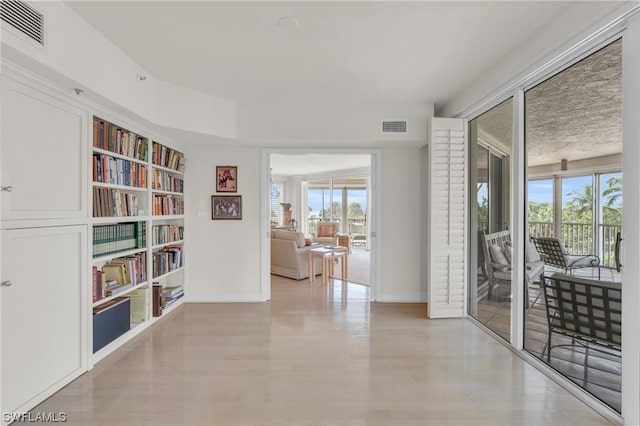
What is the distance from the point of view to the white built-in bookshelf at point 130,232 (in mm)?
2756

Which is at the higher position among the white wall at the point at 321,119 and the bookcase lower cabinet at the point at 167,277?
the white wall at the point at 321,119

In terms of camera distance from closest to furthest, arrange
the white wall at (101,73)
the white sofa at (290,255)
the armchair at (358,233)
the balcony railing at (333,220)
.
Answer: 1. the white wall at (101,73)
2. the white sofa at (290,255)
3. the armchair at (358,233)
4. the balcony railing at (333,220)

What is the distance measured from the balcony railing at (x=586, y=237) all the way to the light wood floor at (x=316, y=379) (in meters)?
0.98

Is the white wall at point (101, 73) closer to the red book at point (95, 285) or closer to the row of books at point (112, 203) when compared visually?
the row of books at point (112, 203)

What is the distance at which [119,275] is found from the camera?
10.1 ft

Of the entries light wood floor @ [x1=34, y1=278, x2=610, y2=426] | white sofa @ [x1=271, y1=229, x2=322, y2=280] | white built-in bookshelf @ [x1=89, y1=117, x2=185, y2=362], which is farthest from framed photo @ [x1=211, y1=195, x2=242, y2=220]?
white sofa @ [x1=271, y1=229, x2=322, y2=280]

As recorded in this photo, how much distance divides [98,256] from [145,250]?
716 mm

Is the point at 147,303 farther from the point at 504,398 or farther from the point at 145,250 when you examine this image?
the point at 504,398

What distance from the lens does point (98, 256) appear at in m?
2.75

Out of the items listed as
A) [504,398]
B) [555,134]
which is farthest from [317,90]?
[504,398]

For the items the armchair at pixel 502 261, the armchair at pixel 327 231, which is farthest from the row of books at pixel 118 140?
the armchair at pixel 327 231

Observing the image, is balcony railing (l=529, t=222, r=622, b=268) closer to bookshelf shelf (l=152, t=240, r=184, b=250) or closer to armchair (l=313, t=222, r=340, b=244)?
bookshelf shelf (l=152, t=240, r=184, b=250)

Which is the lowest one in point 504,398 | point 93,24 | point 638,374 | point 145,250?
point 504,398

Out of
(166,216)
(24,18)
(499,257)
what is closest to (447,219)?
(499,257)
